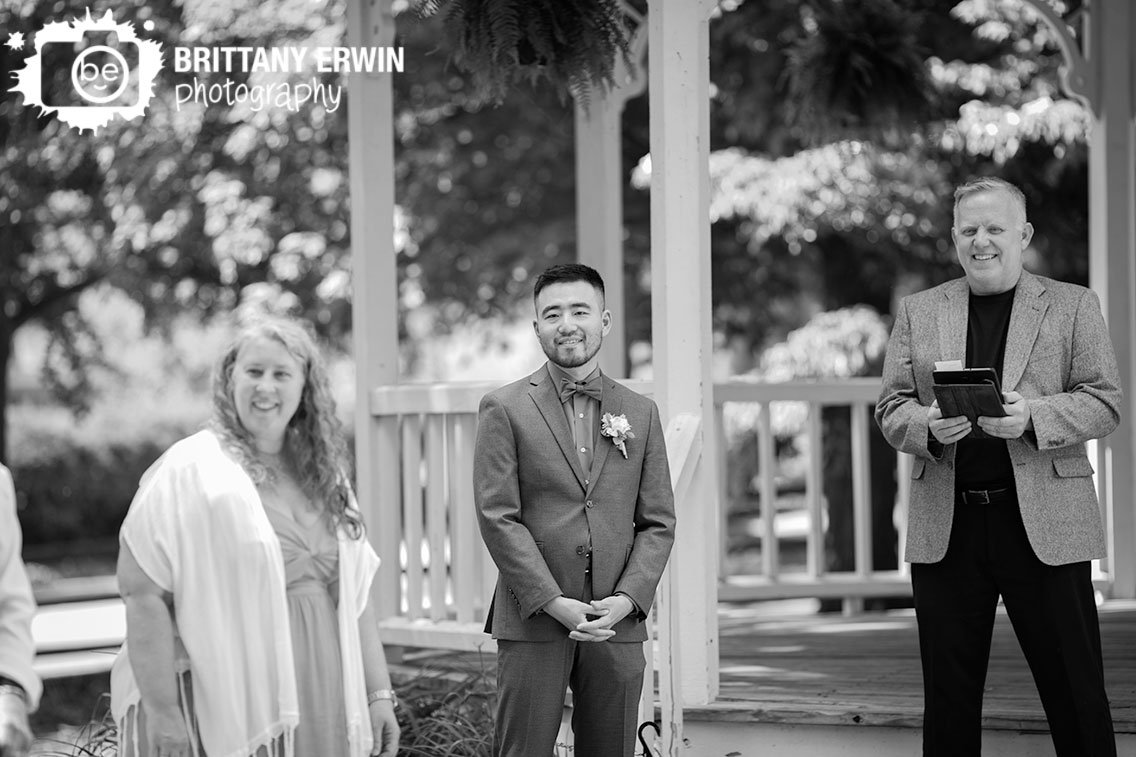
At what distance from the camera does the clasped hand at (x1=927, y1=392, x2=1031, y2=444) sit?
3.45 m

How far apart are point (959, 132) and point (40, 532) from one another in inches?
613

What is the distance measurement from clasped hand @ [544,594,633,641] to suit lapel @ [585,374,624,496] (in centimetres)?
27

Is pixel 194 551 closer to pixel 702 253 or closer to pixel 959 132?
pixel 702 253

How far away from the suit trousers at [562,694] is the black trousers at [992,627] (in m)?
0.86

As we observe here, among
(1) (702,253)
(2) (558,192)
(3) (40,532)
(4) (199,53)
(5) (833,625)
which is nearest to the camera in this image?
(1) (702,253)

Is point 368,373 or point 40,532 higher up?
point 368,373

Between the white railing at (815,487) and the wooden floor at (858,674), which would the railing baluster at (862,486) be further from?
the wooden floor at (858,674)

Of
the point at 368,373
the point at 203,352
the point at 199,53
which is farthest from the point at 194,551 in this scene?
the point at 203,352

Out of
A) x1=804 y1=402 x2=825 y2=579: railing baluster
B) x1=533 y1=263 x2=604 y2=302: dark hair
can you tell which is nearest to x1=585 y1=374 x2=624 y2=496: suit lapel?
x1=533 y1=263 x2=604 y2=302: dark hair

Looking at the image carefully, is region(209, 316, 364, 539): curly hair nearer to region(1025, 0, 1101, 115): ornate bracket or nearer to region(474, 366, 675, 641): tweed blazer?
region(474, 366, 675, 641): tweed blazer

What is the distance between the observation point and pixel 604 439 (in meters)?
3.42

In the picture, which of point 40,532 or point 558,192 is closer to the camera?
point 558,192

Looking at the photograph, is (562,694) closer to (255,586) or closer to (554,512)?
(554,512)

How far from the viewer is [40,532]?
1980cm
